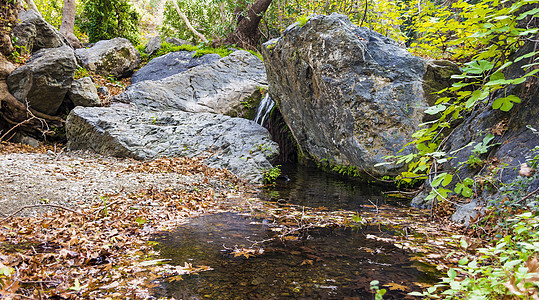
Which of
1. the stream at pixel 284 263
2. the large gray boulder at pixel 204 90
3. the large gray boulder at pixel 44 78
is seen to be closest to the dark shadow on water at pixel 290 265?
the stream at pixel 284 263

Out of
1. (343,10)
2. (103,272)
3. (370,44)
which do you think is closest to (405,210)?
(370,44)

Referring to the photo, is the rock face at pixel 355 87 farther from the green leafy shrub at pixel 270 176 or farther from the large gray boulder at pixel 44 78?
the large gray boulder at pixel 44 78

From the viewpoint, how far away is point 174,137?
8.30m

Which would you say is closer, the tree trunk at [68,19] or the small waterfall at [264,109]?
the small waterfall at [264,109]

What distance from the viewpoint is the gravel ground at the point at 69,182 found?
4055mm

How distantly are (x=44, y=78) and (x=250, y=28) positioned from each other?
855 centimetres

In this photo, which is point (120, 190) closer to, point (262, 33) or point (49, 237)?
point (49, 237)

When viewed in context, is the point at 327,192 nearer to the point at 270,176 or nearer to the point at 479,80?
the point at 270,176

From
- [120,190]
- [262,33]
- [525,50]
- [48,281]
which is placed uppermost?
[262,33]

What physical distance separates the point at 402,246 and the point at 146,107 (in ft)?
29.1

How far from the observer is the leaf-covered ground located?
7.43ft

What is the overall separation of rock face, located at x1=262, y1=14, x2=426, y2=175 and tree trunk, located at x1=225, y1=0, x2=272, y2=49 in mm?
6391

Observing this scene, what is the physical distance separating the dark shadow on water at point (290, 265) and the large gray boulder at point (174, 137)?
3.47 m

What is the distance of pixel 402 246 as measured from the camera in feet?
10.4
